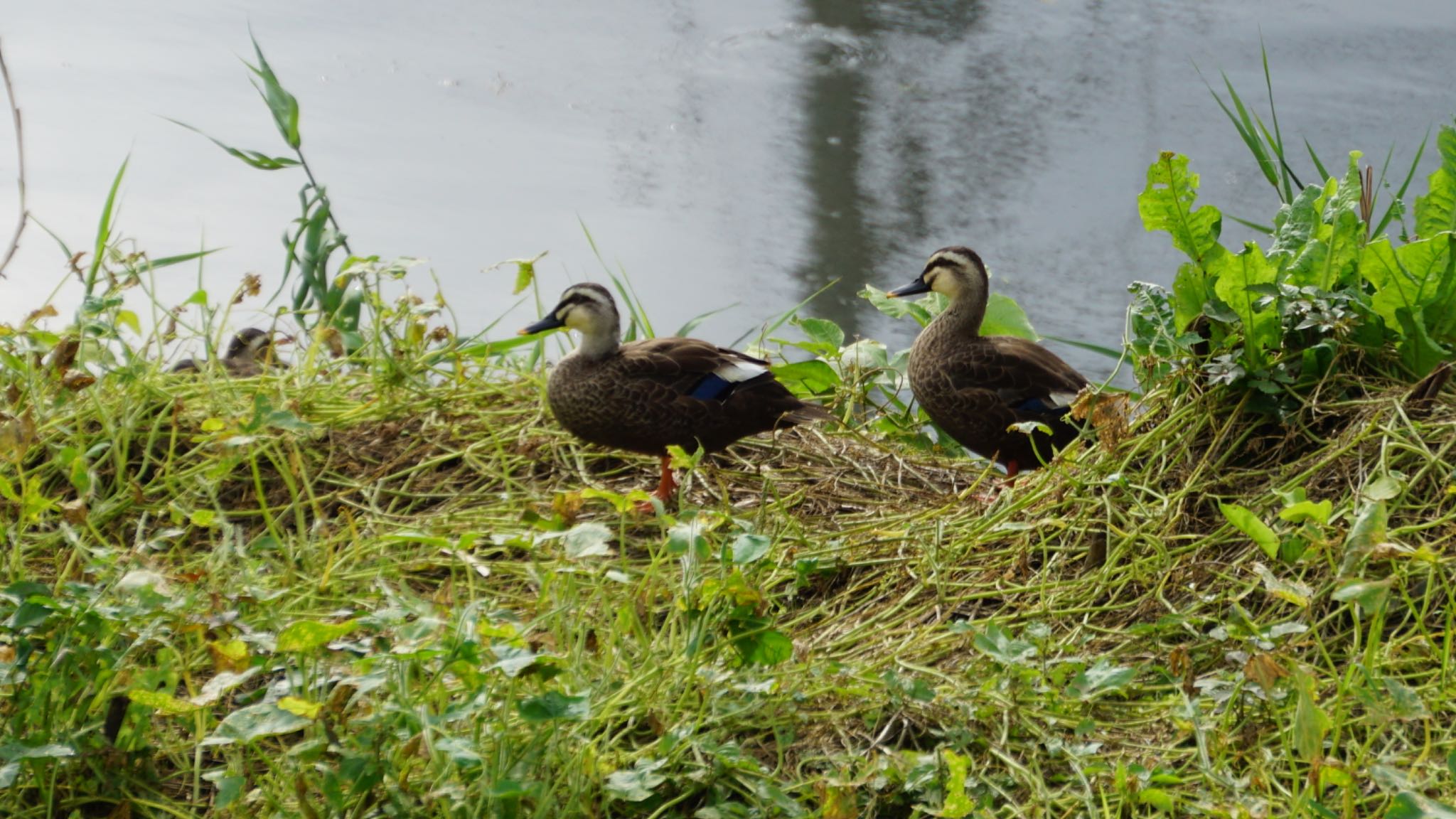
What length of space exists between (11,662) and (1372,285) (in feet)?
5.48

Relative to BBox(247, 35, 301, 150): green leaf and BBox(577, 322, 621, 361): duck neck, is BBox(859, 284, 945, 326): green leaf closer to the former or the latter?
BBox(577, 322, 621, 361): duck neck

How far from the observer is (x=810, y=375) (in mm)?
2873

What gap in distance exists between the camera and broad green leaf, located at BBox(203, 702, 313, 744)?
1249 mm

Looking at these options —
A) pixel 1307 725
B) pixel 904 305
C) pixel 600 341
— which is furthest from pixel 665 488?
pixel 1307 725

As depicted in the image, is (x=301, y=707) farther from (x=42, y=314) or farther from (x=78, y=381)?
(x=42, y=314)

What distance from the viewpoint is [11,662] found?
1.45 m

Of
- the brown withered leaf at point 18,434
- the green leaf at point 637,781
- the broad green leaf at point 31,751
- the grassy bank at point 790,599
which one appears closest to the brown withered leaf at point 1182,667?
the grassy bank at point 790,599

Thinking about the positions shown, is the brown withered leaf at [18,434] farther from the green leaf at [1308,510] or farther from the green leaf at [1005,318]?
the green leaf at [1005,318]

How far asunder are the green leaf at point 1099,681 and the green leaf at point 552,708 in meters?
0.52

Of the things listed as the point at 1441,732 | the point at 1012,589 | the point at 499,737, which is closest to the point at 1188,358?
the point at 1012,589

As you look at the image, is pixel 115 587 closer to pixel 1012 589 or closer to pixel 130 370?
pixel 130 370

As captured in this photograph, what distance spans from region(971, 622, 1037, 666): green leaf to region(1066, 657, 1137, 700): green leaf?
53mm

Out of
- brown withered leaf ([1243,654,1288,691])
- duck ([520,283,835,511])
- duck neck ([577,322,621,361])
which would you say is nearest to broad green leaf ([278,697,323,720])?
brown withered leaf ([1243,654,1288,691])

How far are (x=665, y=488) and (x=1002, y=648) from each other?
1023 mm
